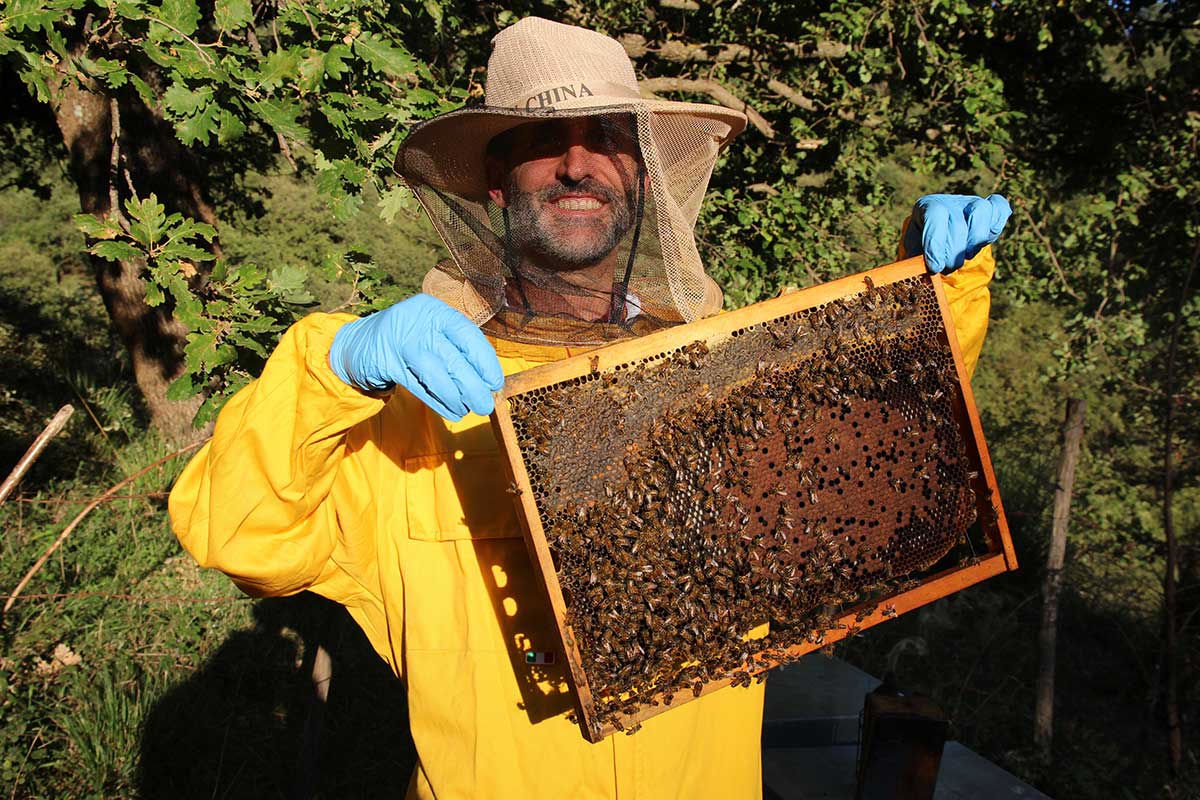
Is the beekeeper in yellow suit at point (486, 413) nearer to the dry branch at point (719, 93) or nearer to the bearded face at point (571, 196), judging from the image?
the bearded face at point (571, 196)

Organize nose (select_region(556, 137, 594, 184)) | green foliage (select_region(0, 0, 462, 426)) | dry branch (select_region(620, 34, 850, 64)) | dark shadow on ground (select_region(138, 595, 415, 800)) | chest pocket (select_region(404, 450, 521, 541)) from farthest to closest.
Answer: dry branch (select_region(620, 34, 850, 64)) < dark shadow on ground (select_region(138, 595, 415, 800)) < green foliage (select_region(0, 0, 462, 426)) < nose (select_region(556, 137, 594, 184)) < chest pocket (select_region(404, 450, 521, 541))

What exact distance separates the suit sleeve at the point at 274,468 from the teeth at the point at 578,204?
83cm

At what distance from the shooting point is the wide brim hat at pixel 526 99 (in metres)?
2.48

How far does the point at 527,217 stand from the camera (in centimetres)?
260

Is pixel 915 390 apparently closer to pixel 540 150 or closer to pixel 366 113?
pixel 540 150

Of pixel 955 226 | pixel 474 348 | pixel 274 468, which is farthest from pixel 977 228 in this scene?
pixel 274 468

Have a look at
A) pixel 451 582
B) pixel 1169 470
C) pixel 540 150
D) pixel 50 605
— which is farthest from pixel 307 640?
pixel 1169 470

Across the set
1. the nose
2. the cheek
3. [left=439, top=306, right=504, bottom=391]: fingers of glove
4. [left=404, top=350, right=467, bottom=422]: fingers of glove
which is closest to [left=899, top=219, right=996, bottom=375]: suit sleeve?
the nose

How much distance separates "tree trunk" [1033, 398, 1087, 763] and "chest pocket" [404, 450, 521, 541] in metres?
4.57

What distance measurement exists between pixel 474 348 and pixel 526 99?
0.94 metres

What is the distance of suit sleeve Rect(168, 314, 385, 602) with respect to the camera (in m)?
1.96

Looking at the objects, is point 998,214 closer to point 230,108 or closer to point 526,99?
point 526,99

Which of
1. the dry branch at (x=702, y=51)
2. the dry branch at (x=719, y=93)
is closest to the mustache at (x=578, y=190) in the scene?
the dry branch at (x=719, y=93)

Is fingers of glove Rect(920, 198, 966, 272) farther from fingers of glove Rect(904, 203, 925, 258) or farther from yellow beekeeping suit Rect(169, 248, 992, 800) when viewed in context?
yellow beekeeping suit Rect(169, 248, 992, 800)
